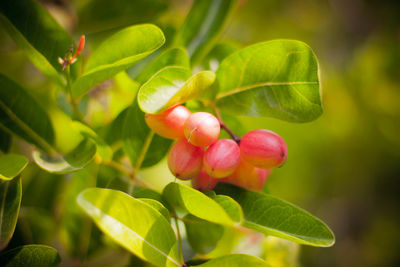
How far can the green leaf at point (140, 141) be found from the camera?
0.85m

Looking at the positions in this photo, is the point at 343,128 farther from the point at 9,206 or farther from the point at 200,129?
the point at 9,206

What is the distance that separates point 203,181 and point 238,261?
0.66 feet

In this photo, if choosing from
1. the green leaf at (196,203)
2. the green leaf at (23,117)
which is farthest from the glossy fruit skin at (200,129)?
the green leaf at (23,117)

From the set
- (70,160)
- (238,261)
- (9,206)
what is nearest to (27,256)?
(9,206)

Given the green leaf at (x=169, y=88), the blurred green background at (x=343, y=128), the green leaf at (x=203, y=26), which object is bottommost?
the blurred green background at (x=343, y=128)

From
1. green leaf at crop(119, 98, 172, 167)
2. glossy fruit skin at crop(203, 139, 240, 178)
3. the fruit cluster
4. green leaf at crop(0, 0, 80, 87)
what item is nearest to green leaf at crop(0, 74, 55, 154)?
green leaf at crop(0, 0, 80, 87)

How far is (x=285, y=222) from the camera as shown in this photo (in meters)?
0.74

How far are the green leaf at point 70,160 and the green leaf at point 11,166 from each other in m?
0.03

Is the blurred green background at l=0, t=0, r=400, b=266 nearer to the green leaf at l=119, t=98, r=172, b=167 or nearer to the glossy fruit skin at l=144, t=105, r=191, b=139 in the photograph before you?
the green leaf at l=119, t=98, r=172, b=167

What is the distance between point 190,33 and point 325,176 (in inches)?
68.6

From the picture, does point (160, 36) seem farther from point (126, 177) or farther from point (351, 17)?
point (351, 17)

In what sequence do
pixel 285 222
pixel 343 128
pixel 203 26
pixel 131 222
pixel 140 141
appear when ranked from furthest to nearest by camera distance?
pixel 343 128
pixel 203 26
pixel 140 141
pixel 285 222
pixel 131 222

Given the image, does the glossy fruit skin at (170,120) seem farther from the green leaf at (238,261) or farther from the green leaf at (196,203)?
the green leaf at (238,261)

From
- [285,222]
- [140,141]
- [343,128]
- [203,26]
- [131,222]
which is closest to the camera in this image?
[131,222]
